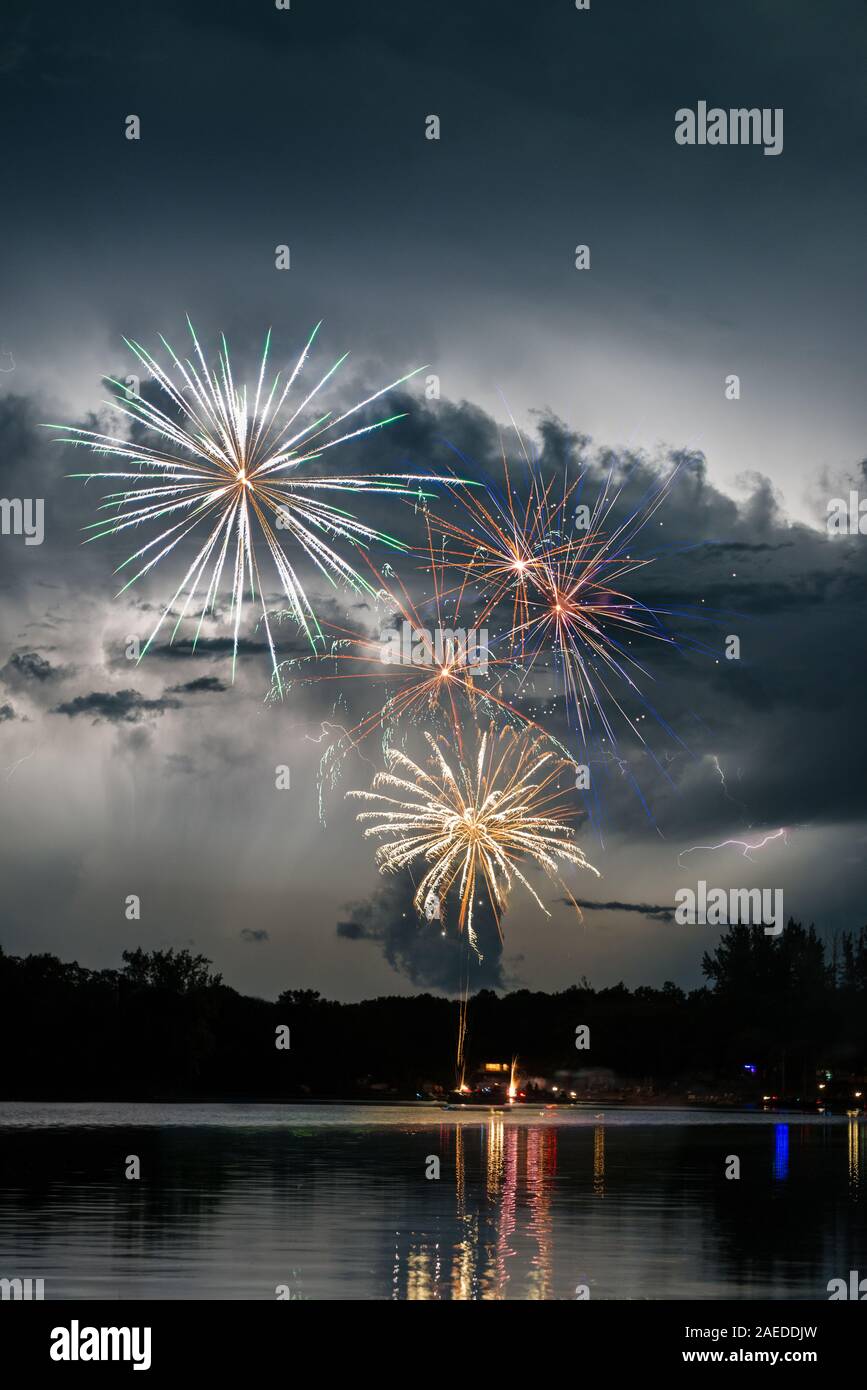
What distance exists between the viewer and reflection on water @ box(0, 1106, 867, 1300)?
2986cm

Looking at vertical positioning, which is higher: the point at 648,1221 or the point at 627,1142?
the point at 648,1221

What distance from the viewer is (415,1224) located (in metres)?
40.0

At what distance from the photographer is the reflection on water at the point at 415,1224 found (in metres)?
29.9

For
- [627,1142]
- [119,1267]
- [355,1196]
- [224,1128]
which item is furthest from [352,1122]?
[119,1267]
